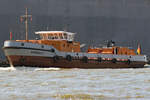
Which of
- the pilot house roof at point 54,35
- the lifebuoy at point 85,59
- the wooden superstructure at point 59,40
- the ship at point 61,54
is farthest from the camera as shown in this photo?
the lifebuoy at point 85,59

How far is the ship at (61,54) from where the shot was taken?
51031 millimetres

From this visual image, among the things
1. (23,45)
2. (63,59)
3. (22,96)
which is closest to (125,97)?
(22,96)

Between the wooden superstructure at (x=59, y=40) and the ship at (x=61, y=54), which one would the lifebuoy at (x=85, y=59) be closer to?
the ship at (x=61, y=54)

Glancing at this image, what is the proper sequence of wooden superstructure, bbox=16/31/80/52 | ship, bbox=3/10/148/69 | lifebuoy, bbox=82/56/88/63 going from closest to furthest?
ship, bbox=3/10/148/69
wooden superstructure, bbox=16/31/80/52
lifebuoy, bbox=82/56/88/63

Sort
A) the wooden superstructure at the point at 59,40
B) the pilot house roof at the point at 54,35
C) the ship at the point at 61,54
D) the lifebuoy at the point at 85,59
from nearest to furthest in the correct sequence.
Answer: the ship at the point at 61,54 → the wooden superstructure at the point at 59,40 → the pilot house roof at the point at 54,35 → the lifebuoy at the point at 85,59

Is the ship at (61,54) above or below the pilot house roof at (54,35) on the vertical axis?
below

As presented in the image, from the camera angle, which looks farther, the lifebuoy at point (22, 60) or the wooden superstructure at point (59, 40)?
the wooden superstructure at point (59, 40)

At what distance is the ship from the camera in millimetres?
51031

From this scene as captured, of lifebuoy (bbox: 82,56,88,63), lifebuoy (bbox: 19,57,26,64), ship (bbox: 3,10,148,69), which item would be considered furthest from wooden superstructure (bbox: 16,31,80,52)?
lifebuoy (bbox: 19,57,26,64)

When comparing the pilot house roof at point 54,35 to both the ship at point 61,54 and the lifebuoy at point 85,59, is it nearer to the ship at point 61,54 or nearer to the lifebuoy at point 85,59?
the ship at point 61,54

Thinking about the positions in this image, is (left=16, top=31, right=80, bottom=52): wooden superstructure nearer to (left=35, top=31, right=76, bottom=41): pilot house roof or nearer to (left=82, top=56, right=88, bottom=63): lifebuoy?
(left=35, top=31, right=76, bottom=41): pilot house roof

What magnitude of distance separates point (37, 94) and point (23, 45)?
28255 millimetres

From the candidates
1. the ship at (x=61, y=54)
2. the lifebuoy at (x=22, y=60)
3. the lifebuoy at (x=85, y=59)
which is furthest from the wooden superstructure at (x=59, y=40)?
the lifebuoy at (x=22, y=60)

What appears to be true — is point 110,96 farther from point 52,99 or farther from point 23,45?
point 23,45
